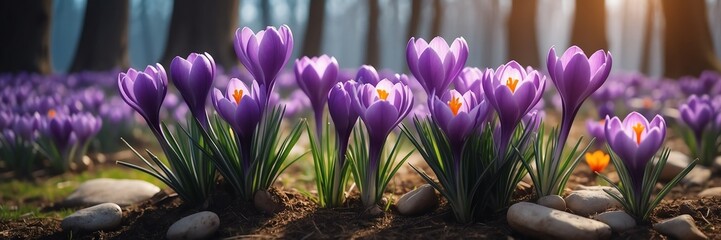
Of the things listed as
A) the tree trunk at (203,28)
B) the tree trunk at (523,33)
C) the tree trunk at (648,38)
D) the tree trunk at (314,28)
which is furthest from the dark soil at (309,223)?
the tree trunk at (648,38)

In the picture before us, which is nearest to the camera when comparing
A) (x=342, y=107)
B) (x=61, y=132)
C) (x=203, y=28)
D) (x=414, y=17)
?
(x=342, y=107)

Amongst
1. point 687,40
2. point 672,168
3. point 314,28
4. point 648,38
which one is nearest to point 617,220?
point 672,168

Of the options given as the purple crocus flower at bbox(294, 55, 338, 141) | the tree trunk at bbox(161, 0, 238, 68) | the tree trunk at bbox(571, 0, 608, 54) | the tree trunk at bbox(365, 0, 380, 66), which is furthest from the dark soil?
the tree trunk at bbox(365, 0, 380, 66)

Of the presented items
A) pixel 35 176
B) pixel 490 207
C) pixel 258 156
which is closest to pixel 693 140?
pixel 490 207

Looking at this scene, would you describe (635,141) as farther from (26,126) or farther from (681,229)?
(26,126)

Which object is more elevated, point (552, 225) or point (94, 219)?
point (552, 225)

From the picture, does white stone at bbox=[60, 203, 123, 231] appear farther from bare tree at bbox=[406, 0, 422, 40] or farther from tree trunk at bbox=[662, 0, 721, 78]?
bare tree at bbox=[406, 0, 422, 40]

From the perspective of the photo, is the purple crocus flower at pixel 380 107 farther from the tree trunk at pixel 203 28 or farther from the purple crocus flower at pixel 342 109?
the tree trunk at pixel 203 28
